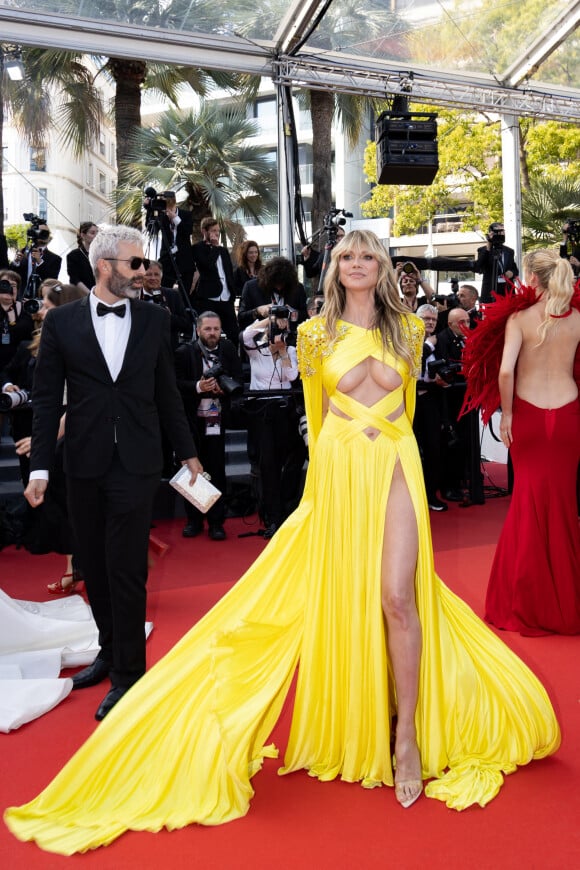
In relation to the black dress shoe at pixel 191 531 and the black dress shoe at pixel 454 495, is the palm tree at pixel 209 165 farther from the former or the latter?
the black dress shoe at pixel 191 531

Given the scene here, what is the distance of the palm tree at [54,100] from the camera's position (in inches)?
728

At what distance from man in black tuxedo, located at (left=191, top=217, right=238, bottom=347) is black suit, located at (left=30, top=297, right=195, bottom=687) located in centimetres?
601

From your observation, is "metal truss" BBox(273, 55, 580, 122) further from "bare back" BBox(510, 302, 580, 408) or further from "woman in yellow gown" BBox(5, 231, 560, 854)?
"woman in yellow gown" BBox(5, 231, 560, 854)

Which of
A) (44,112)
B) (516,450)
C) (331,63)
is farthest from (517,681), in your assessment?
(44,112)

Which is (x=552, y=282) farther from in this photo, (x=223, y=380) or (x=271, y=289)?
(x=271, y=289)

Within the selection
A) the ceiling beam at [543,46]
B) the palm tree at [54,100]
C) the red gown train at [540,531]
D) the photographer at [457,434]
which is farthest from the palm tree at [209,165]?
the red gown train at [540,531]

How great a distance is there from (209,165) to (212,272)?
1411 cm

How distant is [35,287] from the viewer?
9367mm

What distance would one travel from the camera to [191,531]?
7.54 meters

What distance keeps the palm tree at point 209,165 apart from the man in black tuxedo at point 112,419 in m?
18.1

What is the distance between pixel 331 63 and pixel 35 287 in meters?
5.09

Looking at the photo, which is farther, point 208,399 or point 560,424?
point 208,399

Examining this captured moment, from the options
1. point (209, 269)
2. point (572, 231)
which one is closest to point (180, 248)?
point (209, 269)

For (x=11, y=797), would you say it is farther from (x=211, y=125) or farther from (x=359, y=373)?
(x=211, y=125)
